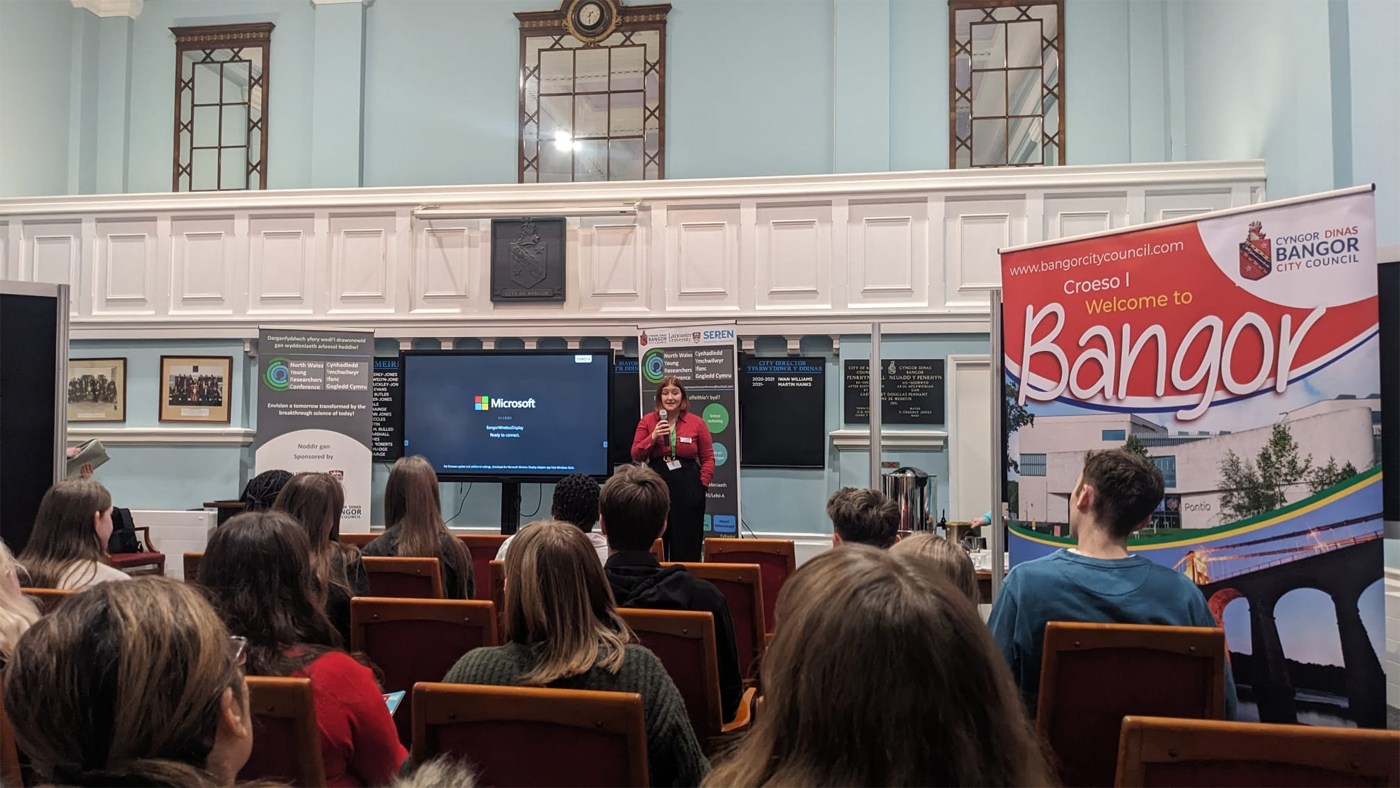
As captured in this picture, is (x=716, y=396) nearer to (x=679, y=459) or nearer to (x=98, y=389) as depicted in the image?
(x=679, y=459)

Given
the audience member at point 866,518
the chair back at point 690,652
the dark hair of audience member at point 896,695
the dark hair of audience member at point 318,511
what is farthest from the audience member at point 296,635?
the audience member at point 866,518

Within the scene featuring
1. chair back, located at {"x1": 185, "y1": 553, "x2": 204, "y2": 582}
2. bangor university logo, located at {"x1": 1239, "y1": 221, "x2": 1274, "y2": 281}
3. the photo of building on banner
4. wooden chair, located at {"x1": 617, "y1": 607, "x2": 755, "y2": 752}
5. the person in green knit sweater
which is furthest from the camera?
chair back, located at {"x1": 185, "y1": 553, "x2": 204, "y2": 582}

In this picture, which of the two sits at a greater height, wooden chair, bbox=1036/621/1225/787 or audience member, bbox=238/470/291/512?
audience member, bbox=238/470/291/512

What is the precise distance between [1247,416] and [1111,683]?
1.53 m

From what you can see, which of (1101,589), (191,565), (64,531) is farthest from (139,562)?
(1101,589)

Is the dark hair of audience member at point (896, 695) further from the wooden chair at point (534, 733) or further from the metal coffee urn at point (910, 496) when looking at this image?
the metal coffee urn at point (910, 496)

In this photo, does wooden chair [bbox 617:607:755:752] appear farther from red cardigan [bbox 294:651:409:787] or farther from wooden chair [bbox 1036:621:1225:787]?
wooden chair [bbox 1036:621:1225:787]

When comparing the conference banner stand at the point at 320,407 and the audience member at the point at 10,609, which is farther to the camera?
the conference banner stand at the point at 320,407

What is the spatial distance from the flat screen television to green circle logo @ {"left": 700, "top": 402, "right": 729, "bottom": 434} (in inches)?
30.2

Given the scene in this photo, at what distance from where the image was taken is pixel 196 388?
25.3ft

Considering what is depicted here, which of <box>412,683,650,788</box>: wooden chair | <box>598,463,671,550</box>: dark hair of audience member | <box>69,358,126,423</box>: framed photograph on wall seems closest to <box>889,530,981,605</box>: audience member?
Result: <box>598,463,671,550</box>: dark hair of audience member

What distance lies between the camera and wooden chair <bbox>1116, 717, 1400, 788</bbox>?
122 cm

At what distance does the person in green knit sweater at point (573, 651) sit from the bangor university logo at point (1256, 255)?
8.38 feet

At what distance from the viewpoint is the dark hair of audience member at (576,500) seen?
3.13m
